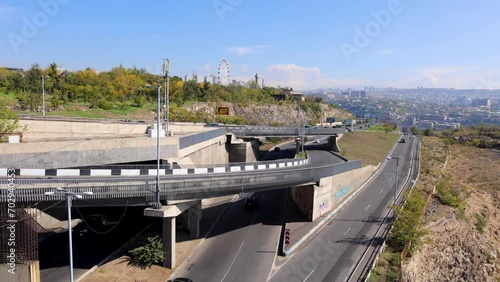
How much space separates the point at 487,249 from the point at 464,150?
72.5m

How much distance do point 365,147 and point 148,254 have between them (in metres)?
67.8

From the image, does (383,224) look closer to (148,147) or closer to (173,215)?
(173,215)

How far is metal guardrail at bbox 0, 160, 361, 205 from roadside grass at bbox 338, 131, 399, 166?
3301cm

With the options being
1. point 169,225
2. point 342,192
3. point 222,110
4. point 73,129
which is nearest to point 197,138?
point 73,129

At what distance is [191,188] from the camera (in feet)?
90.6

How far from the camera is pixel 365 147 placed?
8525 cm

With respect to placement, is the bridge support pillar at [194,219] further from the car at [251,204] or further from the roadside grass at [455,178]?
the roadside grass at [455,178]

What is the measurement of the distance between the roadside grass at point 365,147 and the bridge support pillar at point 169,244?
42.0 meters

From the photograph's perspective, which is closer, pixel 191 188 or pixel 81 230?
pixel 191 188

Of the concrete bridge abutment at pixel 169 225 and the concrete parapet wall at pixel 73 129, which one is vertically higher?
the concrete parapet wall at pixel 73 129

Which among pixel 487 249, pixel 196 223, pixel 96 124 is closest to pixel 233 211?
pixel 196 223

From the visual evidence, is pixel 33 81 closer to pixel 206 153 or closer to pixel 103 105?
pixel 103 105

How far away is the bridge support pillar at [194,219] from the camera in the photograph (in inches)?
1291

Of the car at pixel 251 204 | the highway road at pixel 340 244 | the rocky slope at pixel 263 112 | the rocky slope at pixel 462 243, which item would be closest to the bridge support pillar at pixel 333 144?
the highway road at pixel 340 244
